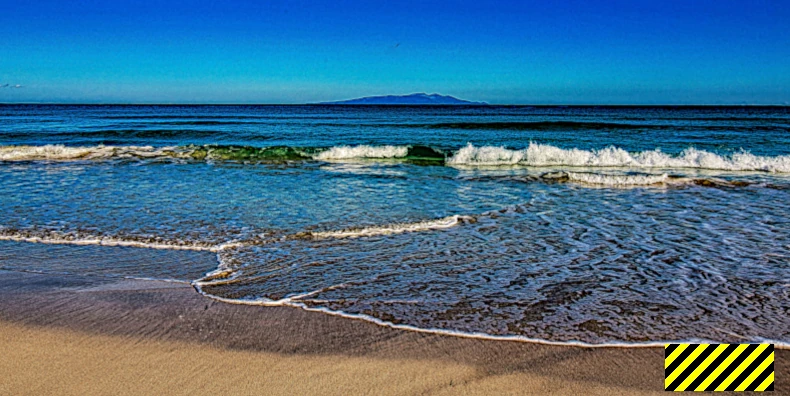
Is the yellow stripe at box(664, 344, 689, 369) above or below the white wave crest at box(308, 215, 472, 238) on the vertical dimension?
above

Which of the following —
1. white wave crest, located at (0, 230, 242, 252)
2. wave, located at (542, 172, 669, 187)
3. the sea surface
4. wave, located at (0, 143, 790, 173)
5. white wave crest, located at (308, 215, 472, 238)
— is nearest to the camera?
the sea surface

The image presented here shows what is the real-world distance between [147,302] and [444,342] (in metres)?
2.26

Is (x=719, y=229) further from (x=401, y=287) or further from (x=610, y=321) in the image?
(x=401, y=287)

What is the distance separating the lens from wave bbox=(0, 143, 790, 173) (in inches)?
602

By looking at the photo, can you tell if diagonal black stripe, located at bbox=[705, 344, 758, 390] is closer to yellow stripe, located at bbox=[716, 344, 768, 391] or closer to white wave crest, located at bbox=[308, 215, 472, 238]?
yellow stripe, located at bbox=[716, 344, 768, 391]

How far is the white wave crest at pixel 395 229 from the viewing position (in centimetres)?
666

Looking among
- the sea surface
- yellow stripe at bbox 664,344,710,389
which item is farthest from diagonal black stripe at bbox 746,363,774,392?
the sea surface

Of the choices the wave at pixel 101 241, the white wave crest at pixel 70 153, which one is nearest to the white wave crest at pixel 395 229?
the wave at pixel 101 241

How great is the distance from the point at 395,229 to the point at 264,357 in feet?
12.0

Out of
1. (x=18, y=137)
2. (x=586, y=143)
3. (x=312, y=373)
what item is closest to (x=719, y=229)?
(x=312, y=373)

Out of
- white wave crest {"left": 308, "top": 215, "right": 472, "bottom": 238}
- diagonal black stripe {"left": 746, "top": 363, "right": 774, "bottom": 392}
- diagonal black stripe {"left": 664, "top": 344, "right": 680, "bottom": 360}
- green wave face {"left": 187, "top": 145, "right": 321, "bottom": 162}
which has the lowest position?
white wave crest {"left": 308, "top": 215, "right": 472, "bottom": 238}

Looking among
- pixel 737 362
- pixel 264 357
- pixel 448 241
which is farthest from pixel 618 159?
pixel 737 362

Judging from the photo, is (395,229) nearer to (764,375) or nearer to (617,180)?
(764,375)

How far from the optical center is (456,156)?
17469mm
